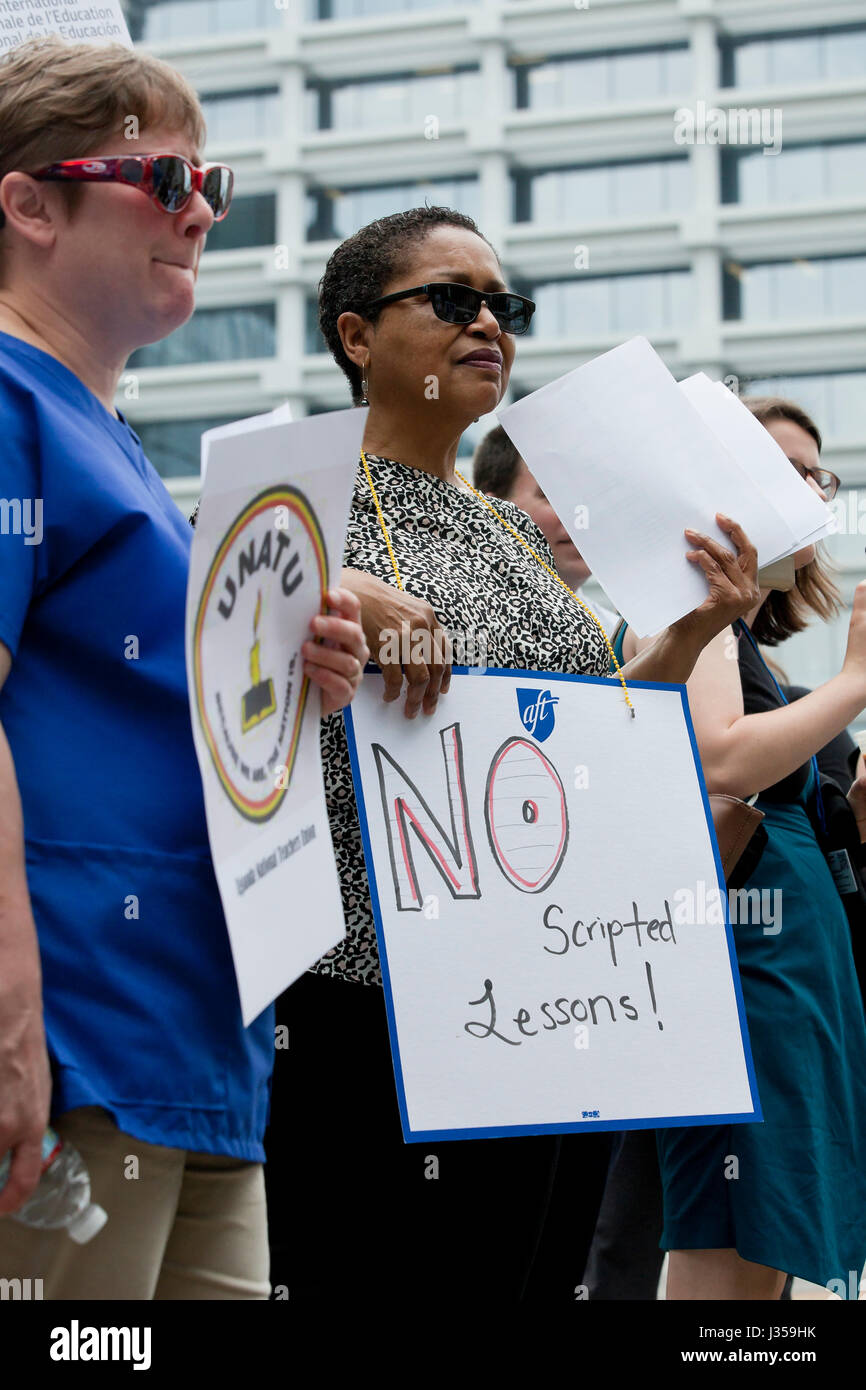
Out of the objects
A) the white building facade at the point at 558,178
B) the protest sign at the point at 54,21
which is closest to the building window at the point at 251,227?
the white building facade at the point at 558,178

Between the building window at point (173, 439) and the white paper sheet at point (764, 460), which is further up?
the building window at point (173, 439)

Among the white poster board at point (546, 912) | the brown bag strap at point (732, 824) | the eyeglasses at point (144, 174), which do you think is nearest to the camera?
the eyeglasses at point (144, 174)

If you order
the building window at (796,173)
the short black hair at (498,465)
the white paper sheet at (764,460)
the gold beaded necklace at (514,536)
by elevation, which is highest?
the building window at (796,173)

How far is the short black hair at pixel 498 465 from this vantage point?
10.5 ft

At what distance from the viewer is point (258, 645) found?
1151mm

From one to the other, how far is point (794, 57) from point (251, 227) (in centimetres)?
1627

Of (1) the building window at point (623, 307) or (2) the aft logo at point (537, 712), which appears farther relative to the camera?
(1) the building window at point (623, 307)

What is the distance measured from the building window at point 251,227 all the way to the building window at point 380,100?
3.05 m

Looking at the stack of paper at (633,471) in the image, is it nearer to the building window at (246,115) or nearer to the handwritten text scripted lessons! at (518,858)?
the handwritten text scripted lessons! at (518,858)

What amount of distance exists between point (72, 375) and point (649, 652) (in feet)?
3.19

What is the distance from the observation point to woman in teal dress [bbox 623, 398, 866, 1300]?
6.25 ft

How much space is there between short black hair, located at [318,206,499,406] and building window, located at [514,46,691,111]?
145 ft

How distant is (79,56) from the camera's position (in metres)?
1.20

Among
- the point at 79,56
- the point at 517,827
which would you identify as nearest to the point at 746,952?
the point at 517,827
